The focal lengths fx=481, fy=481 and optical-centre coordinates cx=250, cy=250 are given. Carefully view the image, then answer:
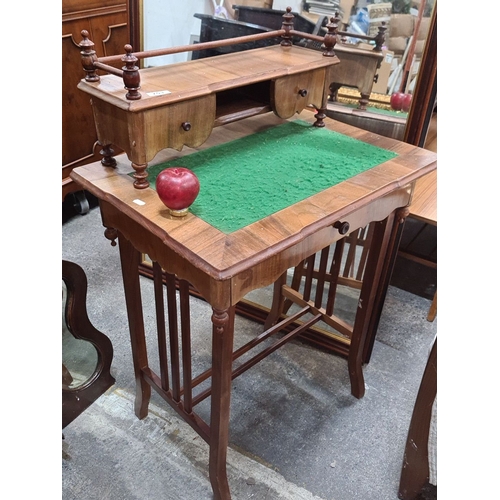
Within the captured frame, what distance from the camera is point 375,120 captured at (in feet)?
5.95

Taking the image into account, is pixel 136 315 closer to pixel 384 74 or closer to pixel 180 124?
pixel 180 124

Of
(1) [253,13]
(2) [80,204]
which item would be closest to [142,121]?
(1) [253,13]

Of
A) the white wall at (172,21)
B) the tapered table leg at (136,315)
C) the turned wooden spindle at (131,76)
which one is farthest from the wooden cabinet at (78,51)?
the turned wooden spindle at (131,76)

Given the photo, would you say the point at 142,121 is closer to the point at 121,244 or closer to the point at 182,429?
the point at 121,244

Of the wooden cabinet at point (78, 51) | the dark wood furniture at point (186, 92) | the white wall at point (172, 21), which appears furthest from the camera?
the wooden cabinet at point (78, 51)

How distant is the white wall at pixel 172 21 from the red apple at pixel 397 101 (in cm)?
79

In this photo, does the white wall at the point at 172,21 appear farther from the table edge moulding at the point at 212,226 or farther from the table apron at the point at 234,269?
the table apron at the point at 234,269

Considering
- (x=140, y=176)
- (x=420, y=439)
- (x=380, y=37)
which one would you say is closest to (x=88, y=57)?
(x=140, y=176)

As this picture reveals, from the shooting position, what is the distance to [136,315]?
1552 mm

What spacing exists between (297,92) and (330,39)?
0.18 meters

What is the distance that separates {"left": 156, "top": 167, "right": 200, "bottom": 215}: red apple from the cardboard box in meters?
1.02

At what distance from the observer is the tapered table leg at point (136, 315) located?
1.43 meters

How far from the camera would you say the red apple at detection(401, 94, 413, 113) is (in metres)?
1.71

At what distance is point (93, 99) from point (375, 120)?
1.06 m
